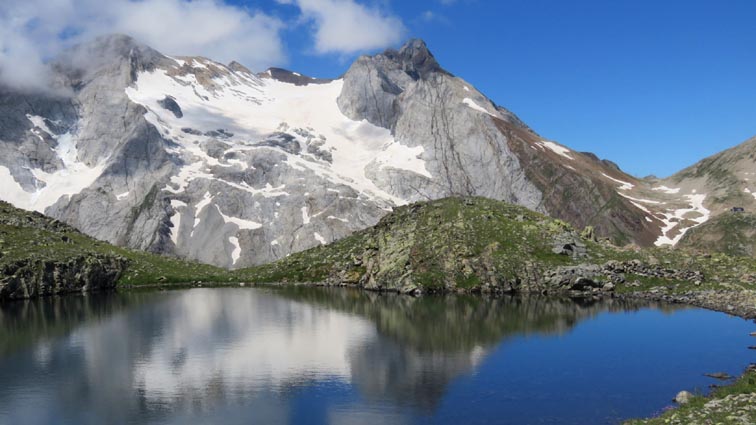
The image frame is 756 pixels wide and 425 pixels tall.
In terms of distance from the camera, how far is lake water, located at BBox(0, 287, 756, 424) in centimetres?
4659

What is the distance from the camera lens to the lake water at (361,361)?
46594 mm

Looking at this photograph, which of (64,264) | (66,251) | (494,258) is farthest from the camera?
(66,251)

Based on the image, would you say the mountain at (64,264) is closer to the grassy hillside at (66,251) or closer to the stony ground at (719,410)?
the grassy hillside at (66,251)

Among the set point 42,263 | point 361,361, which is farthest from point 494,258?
point 42,263

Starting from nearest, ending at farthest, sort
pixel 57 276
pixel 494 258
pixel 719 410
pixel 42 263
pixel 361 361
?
1. pixel 719 410
2. pixel 361 361
3. pixel 494 258
4. pixel 42 263
5. pixel 57 276

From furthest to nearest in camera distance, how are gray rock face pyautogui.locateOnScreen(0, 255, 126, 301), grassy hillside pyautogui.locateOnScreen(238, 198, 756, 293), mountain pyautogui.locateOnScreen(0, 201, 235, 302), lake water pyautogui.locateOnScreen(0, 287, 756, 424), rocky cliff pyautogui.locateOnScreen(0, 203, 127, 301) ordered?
mountain pyautogui.locateOnScreen(0, 201, 235, 302) → rocky cliff pyautogui.locateOnScreen(0, 203, 127, 301) → gray rock face pyautogui.locateOnScreen(0, 255, 126, 301) → grassy hillside pyautogui.locateOnScreen(238, 198, 756, 293) → lake water pyautogui.locateOnScreen(0, 287, 756, 424)

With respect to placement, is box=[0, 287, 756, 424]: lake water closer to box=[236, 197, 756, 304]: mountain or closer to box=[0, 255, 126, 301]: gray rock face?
box=[236, 197, 756, 304]: mountain

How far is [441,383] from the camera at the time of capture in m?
53.8

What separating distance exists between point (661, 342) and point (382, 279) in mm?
65030

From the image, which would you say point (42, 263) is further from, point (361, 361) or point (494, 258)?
point (494, 258)

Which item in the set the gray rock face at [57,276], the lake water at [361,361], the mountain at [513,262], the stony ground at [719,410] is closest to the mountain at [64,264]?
the gray rock face at [57,276]

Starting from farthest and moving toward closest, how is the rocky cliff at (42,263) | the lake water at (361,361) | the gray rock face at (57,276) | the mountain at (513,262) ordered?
the rocky cliff at (42,263) → the gray rock face at (57,276) → the mountain at (513,262) → the lake water at (361,361)

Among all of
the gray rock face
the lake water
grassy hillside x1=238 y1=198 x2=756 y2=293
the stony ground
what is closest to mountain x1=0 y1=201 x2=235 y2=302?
the gray rock face

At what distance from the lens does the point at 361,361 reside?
6294 centimetres
